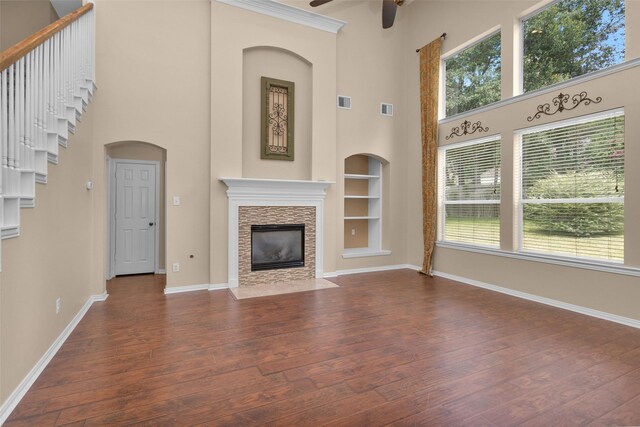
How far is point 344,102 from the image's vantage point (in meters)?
5.56

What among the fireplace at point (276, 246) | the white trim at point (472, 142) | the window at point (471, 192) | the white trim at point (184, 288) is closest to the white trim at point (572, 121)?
the white trim at point (472, 142)

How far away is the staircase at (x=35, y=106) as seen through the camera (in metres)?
1.87

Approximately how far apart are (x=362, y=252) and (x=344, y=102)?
269cm

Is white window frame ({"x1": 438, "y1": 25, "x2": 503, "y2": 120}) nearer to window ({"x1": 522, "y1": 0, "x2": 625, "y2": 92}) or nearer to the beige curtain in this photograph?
the beige curtain

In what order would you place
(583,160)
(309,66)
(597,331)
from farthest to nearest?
(309,66), (583,160), (597,331)

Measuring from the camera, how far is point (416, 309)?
369 cm

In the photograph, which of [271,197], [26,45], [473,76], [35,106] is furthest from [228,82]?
[473,76]

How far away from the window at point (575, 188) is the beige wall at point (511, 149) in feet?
0.41

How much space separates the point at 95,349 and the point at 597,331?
4.52m

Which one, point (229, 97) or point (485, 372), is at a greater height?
point (229, 97)

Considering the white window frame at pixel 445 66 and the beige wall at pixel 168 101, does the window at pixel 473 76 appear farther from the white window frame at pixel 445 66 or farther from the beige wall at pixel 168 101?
the beige wall at pixel 168 101

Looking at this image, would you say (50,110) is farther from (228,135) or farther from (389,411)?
(389,411)

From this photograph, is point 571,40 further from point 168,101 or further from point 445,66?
point 168,101

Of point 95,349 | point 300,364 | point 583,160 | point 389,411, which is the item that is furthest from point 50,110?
point 583,160
